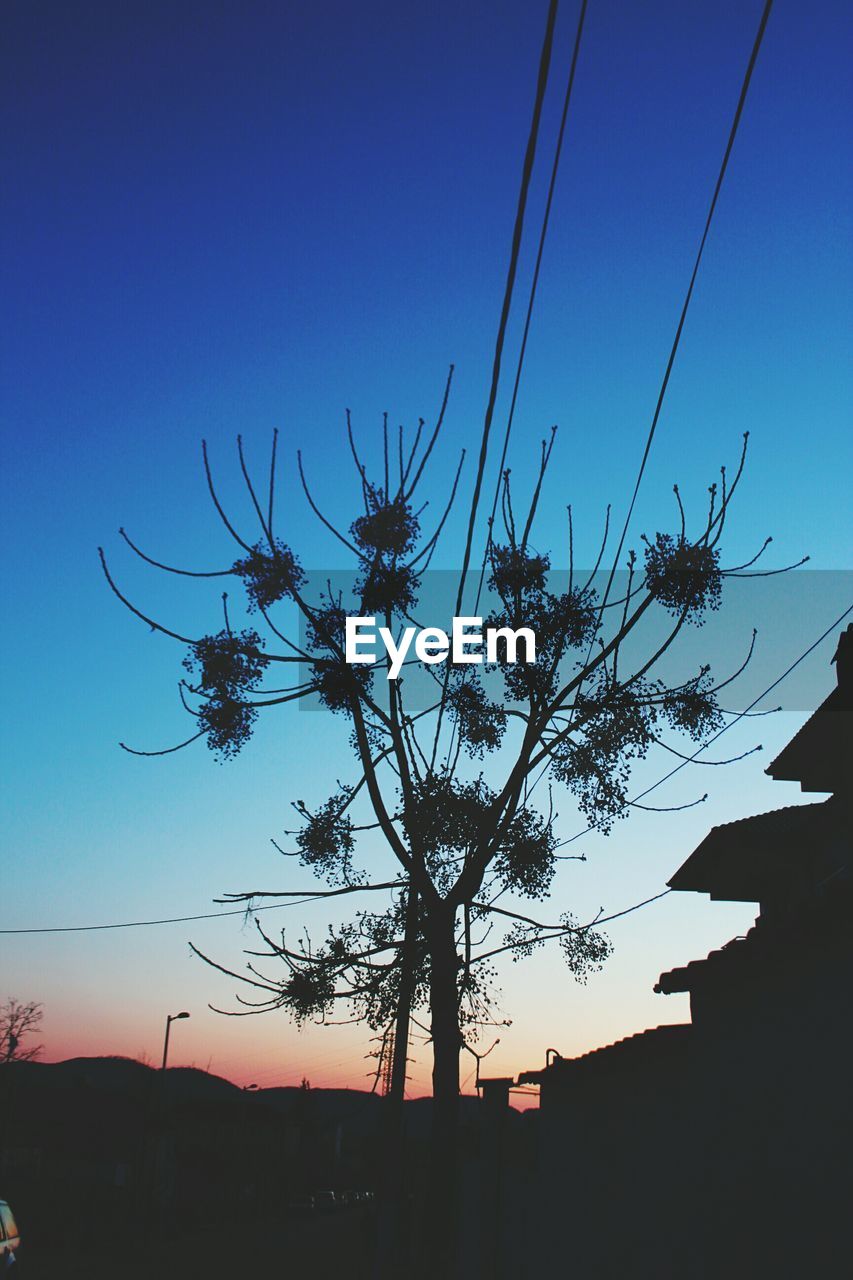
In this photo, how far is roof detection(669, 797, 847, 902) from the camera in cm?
1892

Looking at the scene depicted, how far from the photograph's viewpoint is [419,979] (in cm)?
1689

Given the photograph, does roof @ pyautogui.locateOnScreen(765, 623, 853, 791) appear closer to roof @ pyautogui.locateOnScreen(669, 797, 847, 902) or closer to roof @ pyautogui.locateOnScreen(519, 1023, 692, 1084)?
roof @ pyautogui.locateOnScreen(669, 797, 847, 902)

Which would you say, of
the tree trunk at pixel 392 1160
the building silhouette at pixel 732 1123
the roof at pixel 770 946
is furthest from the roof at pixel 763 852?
the roof at pixel 770 946

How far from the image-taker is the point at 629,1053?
1388 centimetres

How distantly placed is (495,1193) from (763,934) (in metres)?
13.5

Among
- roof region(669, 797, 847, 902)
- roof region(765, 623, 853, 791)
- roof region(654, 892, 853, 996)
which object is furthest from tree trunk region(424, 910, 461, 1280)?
roof region(669, 797, 847, 902)

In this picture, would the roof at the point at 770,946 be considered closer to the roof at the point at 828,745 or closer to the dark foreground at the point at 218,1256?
the roof at the point at 828,745

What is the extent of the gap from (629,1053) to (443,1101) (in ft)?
8.66

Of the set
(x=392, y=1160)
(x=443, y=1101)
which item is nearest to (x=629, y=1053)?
(x=443, y=1101)

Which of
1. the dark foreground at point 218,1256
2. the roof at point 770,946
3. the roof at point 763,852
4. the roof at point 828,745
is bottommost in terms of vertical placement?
the dark foreground at point 218,1256

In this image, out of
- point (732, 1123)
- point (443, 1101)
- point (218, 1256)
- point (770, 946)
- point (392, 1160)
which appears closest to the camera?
point (770, 946)

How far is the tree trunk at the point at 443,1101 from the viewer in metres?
12.8

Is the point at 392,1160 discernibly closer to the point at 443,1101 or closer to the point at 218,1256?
the point at 443,1101

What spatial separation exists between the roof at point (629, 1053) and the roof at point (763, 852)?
583 centimetres
